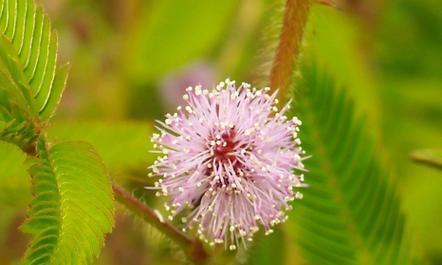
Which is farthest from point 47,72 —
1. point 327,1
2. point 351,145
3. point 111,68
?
point 111,68

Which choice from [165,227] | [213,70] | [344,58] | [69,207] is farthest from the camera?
[213,70]

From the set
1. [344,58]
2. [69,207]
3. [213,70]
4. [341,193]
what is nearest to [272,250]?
[341,193]

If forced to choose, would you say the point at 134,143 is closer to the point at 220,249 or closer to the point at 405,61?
the point at 220,249

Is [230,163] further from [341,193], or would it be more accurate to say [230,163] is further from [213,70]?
[213,70]

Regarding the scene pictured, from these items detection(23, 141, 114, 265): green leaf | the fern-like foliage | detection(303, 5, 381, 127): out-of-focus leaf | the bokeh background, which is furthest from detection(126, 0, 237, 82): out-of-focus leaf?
detection(23, 141, 114, 265): green leaf

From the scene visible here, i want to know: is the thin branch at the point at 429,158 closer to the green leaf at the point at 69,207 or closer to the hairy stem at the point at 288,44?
the hairy stem at the point at 288,44
